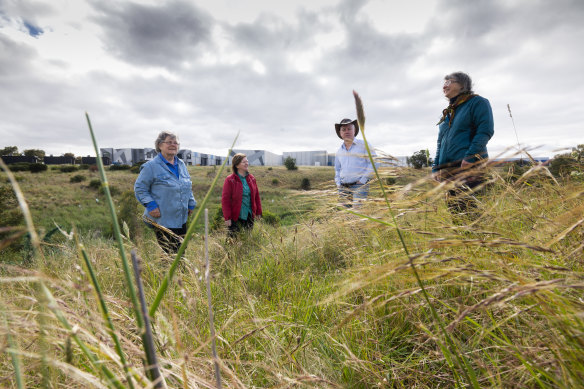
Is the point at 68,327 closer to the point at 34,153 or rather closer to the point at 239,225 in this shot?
the point at 239,225

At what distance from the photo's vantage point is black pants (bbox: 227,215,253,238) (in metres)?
5.25

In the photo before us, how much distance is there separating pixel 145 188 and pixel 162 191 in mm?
234

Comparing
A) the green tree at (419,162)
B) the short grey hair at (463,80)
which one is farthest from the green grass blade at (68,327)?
the short grey hair at (463,80)

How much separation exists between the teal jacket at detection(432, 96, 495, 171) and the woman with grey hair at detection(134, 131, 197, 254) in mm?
3683

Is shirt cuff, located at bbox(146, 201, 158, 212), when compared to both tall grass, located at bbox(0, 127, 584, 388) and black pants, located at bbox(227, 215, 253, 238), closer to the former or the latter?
black pants, located at bbox(227, 215, 253, 238)

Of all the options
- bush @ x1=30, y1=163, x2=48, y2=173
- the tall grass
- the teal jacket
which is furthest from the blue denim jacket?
bush @ x1=30, y1=163, x2=48, y2=173

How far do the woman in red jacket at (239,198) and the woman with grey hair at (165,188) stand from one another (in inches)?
41.2

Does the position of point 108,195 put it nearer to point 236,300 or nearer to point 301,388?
point 301,388

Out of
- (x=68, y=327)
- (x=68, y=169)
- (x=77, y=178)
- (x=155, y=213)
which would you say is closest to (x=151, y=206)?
(x=155, y=213)

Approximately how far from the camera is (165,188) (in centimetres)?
420

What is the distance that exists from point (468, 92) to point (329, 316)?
360 cm

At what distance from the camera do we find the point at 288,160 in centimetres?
4753

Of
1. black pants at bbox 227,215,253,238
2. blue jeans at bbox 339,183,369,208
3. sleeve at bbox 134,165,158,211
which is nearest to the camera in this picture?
blue jeans at bbox 339,183,369,208

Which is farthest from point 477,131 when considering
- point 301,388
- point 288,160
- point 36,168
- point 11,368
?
point 288,160
